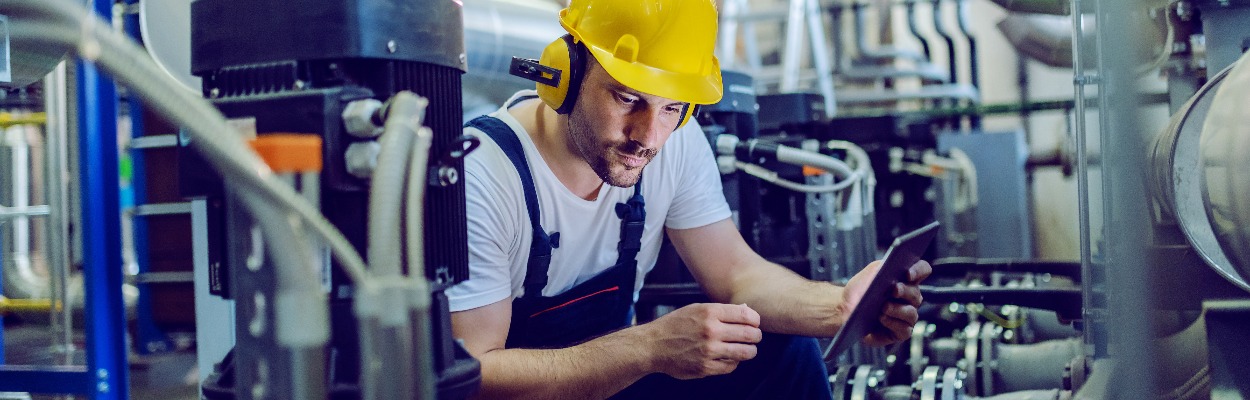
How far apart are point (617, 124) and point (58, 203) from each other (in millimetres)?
1968

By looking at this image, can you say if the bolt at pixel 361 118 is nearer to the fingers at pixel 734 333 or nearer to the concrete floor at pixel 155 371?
the fingers at pixel 734 333

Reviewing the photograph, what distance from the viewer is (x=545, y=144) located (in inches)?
64.5

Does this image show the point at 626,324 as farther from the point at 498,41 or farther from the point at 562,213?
the point at 498,41

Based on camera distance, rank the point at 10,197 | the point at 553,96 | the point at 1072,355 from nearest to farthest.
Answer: the point at 553,96 < the point at 1072,355 < the point at 10,197

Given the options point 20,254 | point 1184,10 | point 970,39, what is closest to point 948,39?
point 970,39

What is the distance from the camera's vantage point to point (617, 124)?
1515 millimetres

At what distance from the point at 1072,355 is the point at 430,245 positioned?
157 centimetres

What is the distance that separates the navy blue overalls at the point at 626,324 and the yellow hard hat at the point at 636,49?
16cm

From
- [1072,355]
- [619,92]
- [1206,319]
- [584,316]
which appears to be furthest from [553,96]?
[1072,355]

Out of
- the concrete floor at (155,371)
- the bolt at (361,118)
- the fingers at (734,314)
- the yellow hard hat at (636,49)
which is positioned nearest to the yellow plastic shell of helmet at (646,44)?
the yellow hard hat at (636,49)

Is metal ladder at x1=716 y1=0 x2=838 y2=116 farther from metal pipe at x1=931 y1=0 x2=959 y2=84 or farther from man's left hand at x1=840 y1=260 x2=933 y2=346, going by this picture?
man's left hand at x1=840 y1=260 x2=933 y2=346

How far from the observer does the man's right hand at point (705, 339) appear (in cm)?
138

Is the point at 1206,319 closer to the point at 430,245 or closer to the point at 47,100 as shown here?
the point at 430,245

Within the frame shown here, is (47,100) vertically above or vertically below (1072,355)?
above
